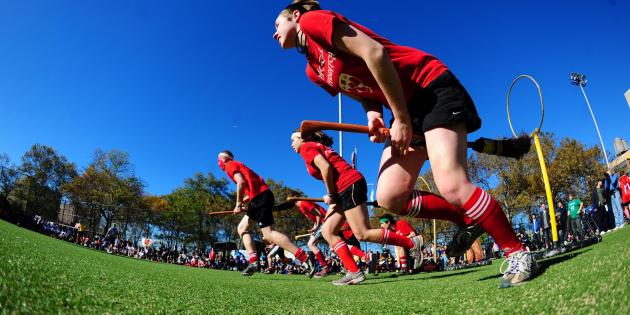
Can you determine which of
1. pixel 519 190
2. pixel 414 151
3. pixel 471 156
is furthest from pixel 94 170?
pixel 414 151

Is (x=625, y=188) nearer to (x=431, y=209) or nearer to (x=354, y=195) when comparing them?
(x=354, y=195)

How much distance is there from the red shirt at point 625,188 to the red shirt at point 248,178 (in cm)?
1088

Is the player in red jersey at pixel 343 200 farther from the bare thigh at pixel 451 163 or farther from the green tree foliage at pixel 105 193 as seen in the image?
the green tree foliage at pixel 105 193

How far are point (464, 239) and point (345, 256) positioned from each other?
88.5 inches

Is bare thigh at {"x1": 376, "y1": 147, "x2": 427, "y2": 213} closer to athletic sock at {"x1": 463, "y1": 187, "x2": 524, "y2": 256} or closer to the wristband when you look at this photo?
athletic sock at {"x1": 463, "y1": 187, "x2": 524, "y2": 256}

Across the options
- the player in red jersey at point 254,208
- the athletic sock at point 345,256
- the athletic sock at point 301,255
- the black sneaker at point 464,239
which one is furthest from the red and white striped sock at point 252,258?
the black sneaker at point 464,239

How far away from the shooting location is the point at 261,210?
7.63 meters

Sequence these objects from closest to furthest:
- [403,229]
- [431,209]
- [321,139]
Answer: [431,209] < [321,139] < [403,229]

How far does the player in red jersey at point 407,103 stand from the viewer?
2297 mm

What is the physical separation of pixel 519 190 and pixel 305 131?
35624 millimetres

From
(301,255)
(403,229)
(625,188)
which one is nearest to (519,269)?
(301,255)

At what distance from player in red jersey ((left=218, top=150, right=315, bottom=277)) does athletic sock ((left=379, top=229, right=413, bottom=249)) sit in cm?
261

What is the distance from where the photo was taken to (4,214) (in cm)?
2630

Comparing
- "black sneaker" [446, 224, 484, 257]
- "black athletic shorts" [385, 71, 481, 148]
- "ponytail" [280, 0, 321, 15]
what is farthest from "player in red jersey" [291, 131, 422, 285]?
"black athletic shorts" [385, 71, 481, 148]
